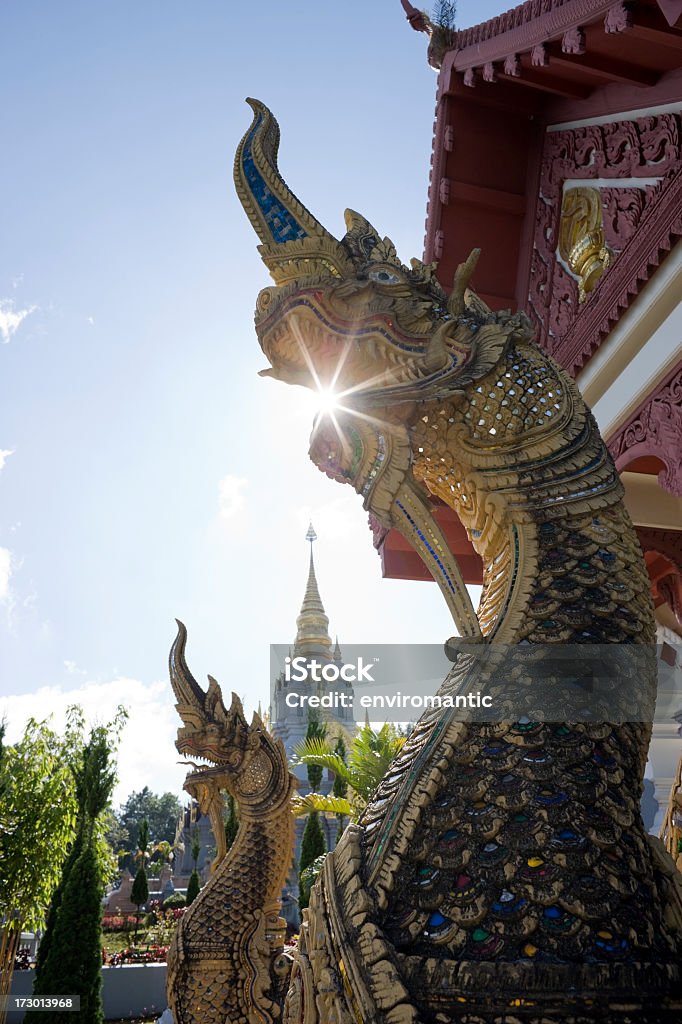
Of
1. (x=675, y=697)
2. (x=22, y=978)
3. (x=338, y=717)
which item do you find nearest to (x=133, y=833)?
(x=338, y=717)

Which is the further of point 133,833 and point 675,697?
point 133,833

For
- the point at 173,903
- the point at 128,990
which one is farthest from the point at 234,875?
the point at 173,903

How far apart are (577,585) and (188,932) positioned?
1.82 meters

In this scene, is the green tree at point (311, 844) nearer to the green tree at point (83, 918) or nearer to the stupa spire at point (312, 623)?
the green tree at point (83, 918)

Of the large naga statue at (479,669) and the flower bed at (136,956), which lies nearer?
the large naga statue at (479,669)

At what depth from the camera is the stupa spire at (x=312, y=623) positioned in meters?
29.7

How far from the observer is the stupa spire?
2973 centimetres

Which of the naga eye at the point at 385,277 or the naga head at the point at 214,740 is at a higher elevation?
the naga eye at the point at 385,277

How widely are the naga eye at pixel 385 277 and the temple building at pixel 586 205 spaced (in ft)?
5.40

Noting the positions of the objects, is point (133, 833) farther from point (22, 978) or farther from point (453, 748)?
point (453, 748)

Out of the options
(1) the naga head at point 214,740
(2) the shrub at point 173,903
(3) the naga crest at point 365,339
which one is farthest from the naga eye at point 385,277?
(2) the shrub at point 173,903

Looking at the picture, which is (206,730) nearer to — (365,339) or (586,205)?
(365,339)

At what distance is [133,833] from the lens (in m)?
49.7

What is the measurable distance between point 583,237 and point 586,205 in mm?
177
